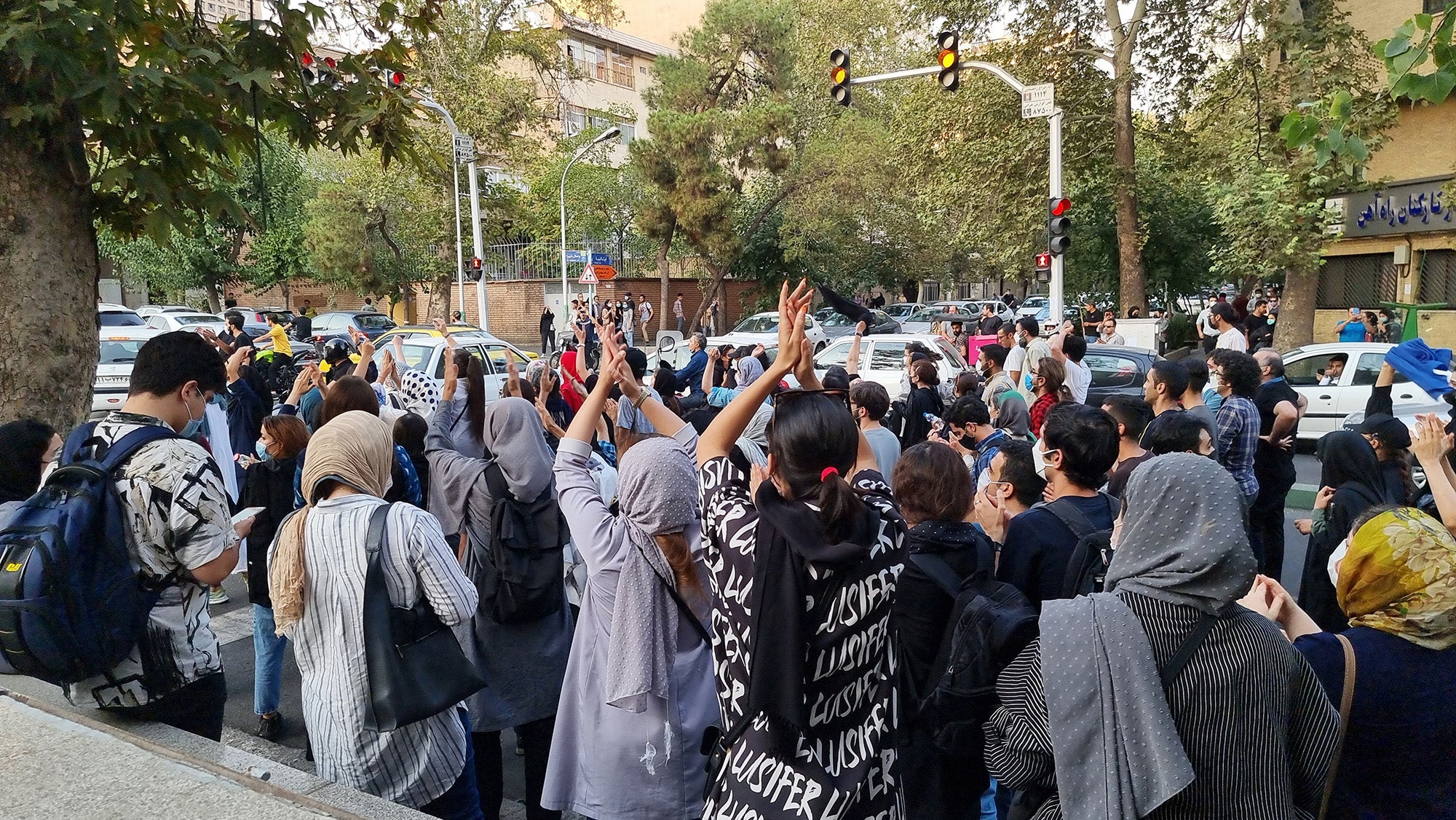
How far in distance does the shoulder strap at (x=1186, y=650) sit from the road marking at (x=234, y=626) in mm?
6365

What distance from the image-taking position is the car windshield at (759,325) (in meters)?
27.7

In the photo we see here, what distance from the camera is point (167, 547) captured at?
3.11m

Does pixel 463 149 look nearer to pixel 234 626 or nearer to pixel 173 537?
pixel 234 626

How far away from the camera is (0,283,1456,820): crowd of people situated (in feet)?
7.21

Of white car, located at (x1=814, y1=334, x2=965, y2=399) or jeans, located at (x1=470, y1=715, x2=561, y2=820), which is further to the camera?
white car, located at (x1=814, y1=334, x2=965, y2=399)

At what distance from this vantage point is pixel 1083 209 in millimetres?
24375

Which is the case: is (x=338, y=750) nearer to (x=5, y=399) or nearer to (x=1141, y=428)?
(x=5, y=399)

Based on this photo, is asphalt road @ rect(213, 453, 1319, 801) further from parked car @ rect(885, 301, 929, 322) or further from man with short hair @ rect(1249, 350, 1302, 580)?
parked car @ rect(885, 301, 929, 322)

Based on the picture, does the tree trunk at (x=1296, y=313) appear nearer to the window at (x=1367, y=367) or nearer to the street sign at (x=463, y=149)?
the window at (x=1367, y=367)

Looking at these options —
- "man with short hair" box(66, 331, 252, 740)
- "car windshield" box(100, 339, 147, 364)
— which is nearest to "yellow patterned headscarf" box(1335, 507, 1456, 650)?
"man with short hair" box(66, 331, 252, 740)

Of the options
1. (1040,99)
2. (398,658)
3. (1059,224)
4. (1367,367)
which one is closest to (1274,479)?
(398,658)

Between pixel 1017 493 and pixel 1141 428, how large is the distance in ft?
4.26

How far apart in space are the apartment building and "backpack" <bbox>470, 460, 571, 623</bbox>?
2143cm

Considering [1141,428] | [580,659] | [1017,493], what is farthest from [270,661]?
[1141,428]
